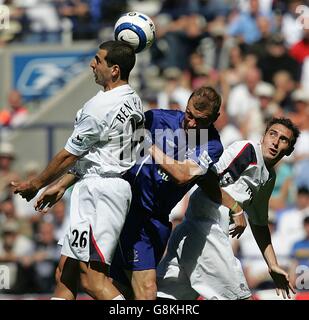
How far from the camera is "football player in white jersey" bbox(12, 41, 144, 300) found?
780 centimetres

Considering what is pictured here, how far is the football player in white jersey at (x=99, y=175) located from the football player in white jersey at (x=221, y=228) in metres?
0.75

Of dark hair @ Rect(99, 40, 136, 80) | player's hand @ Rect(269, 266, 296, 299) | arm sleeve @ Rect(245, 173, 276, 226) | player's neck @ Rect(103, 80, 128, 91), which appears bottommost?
player's hand @ Rect(269, 266, 296, 299)

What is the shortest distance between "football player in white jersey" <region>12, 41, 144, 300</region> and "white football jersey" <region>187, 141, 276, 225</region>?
0.76 m

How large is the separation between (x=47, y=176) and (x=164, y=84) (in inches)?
376

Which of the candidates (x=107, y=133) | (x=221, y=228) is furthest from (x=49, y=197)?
(x=221, y=228)

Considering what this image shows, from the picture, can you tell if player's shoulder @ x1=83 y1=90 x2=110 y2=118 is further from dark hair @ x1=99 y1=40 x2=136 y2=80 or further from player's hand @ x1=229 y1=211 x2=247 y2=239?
player's hand @ x1=229 y1=211 x2=247 y2=239

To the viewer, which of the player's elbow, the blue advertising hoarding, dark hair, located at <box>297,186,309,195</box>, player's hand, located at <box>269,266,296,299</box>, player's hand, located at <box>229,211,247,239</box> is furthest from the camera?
the blue advertising hoarding

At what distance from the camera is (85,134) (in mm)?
7781

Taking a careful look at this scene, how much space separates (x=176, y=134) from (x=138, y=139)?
296 mm

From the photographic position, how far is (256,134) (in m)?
14.7

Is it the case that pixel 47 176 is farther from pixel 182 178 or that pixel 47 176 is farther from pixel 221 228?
pixel 221 228

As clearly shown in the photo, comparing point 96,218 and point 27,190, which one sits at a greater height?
point 27,190

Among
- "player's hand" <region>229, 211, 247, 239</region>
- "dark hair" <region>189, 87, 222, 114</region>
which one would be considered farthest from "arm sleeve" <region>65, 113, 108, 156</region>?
"player's hand" <region>229, 211, 247, 239</region>

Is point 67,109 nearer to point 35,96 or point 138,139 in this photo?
point 35,96
